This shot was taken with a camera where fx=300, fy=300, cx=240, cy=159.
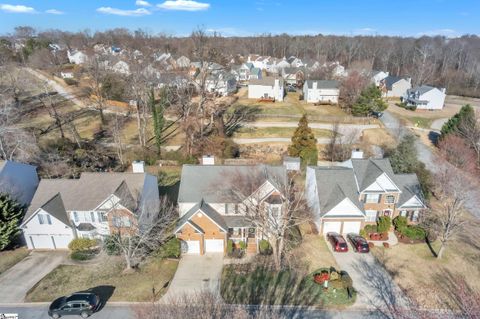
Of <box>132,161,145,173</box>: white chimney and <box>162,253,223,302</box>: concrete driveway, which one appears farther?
<box>132,161,145,173</box>: white chimney

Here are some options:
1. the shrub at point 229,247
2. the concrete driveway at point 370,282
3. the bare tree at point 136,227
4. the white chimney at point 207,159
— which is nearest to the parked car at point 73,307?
the bare tree at point 136,227

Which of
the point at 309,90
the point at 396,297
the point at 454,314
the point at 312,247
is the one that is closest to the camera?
the point at 454,314

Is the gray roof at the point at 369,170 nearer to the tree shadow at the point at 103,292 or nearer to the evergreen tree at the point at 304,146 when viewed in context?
the evergreen tree at the point at 304,146

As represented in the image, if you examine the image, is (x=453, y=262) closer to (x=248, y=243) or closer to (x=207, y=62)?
(x=248, y=243)

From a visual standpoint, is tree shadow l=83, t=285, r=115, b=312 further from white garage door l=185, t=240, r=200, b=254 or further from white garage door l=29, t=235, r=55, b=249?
white garage door l=29, t=235, r=55, b=249

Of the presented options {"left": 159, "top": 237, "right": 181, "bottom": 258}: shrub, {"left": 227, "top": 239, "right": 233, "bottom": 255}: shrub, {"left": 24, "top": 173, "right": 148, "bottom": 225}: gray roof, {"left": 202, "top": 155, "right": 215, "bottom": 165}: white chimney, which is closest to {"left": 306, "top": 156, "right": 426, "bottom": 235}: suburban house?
{"left": 227, "top": 239, "right": 233, "bottom": 255}: shrub

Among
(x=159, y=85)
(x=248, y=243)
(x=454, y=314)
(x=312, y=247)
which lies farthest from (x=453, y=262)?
(x=159, y=85)
